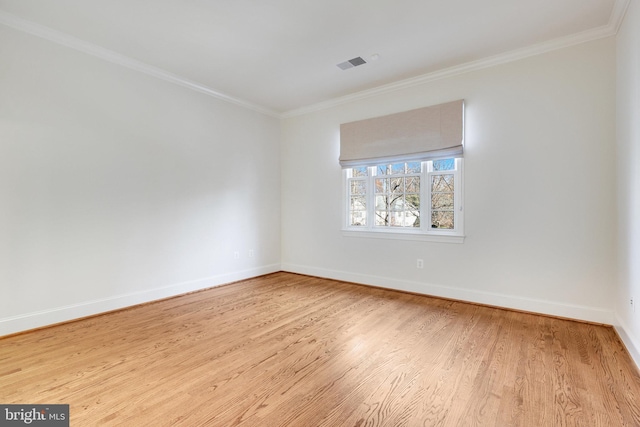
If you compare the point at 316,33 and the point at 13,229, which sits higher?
the point at 316,33

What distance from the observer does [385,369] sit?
213 centimetres

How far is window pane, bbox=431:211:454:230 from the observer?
3816 mm

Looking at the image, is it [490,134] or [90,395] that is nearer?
[90,395]

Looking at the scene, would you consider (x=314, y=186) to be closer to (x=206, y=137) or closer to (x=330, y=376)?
(x=206, y=137)

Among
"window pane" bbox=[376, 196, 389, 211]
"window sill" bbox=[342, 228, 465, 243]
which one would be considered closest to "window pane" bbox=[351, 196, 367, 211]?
"window pane" bbox=[376, 196, 389, 211]

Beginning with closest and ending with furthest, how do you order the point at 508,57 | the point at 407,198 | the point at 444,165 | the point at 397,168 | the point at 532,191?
the point at 532,191 → the point at 508,57 → the point at 444,165 → the point at 407,198 → the point at 397,168

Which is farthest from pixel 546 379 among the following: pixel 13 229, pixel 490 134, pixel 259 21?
pixel 13 229

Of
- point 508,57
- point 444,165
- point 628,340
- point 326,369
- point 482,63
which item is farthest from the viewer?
point 444,165

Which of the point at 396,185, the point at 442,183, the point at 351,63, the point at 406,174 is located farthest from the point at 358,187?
the point at 351,63

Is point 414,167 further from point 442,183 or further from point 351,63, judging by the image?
point 351,63

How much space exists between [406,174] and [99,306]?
4.07 m

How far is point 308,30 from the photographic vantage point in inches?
→ 114

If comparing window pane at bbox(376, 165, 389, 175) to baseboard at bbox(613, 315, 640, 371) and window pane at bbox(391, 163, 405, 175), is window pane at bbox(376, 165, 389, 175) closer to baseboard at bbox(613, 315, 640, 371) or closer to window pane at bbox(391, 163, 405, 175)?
window pane at bbox(391, 163, 405, 175)

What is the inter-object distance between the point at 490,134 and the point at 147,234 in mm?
4299
